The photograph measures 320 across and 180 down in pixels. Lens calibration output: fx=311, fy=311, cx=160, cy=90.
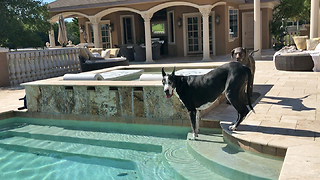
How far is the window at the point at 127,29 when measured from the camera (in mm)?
17703

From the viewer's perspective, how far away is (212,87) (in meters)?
3.87

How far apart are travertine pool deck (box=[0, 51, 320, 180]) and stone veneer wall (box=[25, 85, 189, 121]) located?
618 mm

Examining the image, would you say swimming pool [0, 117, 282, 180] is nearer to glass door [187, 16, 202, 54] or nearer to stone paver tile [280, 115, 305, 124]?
stone paver tile [280, 115, 305, 124]

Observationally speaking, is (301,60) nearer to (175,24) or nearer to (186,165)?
(186,165)

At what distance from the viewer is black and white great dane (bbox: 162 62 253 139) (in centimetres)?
376

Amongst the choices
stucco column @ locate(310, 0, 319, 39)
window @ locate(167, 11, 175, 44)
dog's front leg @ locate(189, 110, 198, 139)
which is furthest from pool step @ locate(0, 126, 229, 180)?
window @ locate(167, 11, 175, 44)

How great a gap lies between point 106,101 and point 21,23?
355 inches

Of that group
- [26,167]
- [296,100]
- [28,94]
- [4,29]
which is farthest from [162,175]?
[4,29]

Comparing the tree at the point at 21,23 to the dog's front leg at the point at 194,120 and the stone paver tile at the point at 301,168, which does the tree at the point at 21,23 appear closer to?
the dog's front leg at the point at 194,120

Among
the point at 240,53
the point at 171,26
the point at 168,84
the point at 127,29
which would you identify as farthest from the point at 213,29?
the point at 168,84

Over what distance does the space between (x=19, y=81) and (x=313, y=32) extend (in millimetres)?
10010

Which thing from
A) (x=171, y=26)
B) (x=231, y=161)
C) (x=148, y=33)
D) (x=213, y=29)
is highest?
(x=171, y=26)

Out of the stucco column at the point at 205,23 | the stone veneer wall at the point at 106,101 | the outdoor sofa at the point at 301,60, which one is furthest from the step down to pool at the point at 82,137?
the stucco column at the point at 205,23

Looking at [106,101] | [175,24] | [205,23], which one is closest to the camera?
[106,101]
